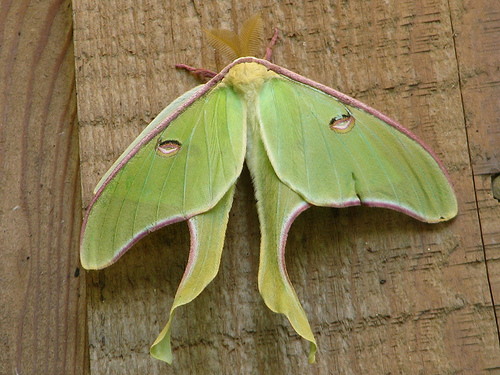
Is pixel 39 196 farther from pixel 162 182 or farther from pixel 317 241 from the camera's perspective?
pixel 317 241

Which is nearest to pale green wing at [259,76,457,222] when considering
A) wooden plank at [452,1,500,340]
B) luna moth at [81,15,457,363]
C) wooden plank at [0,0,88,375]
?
luna moth at [81,15,457,363]

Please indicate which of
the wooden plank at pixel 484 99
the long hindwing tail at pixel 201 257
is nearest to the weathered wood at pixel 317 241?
the wooden plank at pixel 484 99

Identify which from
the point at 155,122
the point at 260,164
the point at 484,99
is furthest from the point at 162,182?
the point at 484,99

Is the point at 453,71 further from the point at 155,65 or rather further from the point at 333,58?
the point at 155,65

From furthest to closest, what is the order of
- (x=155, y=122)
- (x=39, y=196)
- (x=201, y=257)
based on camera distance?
(x=39, y=196) < (x=155, y=122) < (x=201, y=257)

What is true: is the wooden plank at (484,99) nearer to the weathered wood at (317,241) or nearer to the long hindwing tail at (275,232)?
the weathered wood at (317,241)

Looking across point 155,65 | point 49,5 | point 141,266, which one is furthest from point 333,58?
point 49,5

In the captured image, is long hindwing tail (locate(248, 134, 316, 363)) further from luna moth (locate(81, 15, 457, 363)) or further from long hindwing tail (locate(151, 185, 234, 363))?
long hindwing tail (locate(151, 185, 234, 363))
